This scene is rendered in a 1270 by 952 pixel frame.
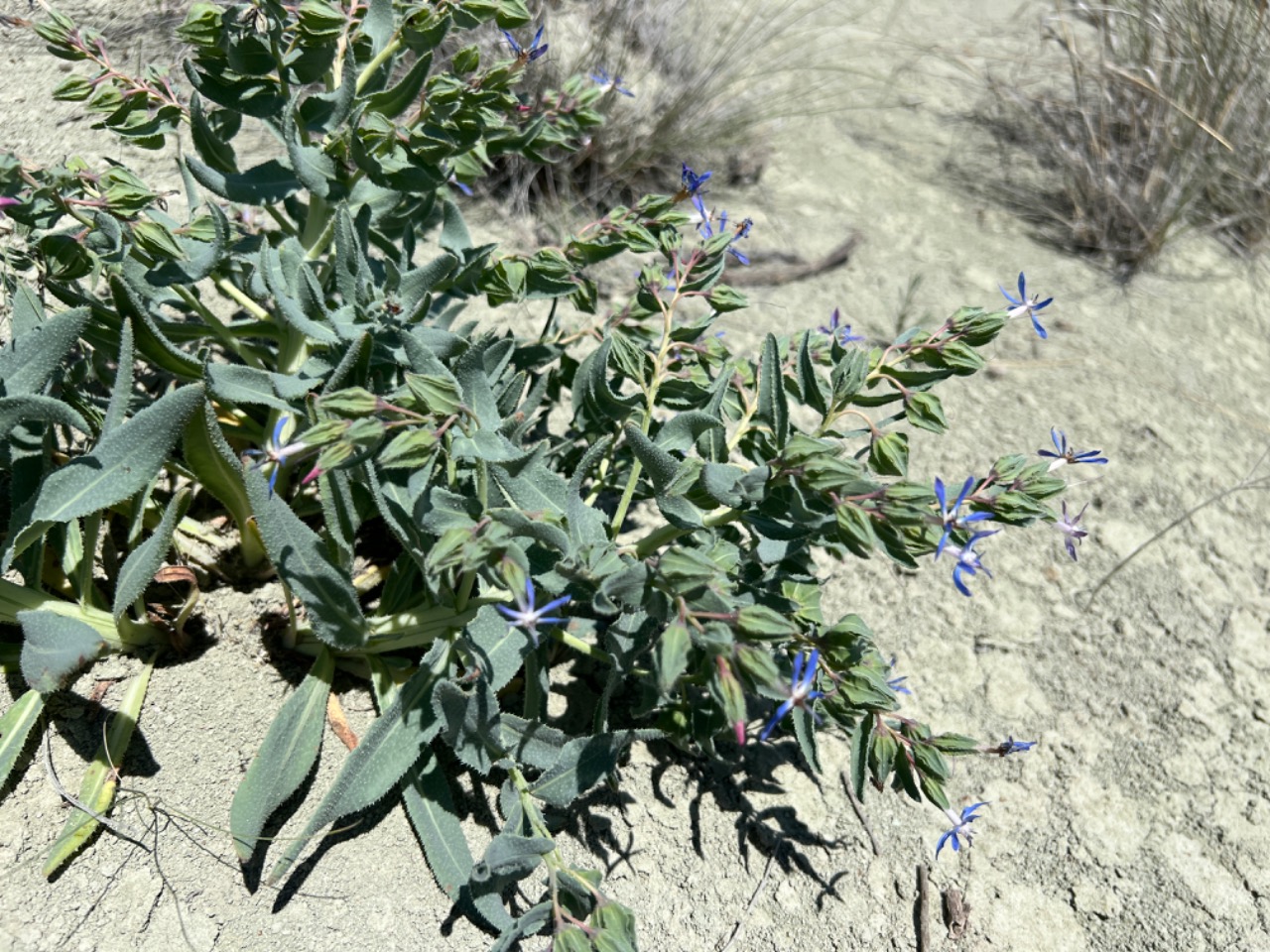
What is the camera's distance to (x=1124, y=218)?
399 centimetres

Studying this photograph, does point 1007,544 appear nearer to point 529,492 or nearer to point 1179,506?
point 1179,506

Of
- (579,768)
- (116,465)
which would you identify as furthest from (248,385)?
(579,768)

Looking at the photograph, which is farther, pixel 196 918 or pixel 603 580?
pixel 196 918

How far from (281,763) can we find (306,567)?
343 millimetres

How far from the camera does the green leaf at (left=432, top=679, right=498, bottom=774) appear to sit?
1.82m

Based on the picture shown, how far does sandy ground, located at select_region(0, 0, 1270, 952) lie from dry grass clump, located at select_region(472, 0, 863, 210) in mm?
284

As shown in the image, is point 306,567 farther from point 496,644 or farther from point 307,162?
point 307,162

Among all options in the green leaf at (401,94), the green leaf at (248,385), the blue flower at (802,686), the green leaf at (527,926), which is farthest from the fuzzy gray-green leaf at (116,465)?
the blue flower at (802,686)

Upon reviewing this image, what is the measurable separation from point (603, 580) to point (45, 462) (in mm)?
1044

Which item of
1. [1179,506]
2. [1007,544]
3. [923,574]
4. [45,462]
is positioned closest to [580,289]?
[45,462]

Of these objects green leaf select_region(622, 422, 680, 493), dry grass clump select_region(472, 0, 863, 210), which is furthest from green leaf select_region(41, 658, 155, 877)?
dry grass clump select_region(472, 0, 863, 210)

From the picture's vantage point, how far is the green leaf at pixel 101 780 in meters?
1.83

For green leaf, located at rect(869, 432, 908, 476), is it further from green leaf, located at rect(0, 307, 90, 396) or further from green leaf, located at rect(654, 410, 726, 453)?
green leaf, located at rect(0, 307, 90, 396)

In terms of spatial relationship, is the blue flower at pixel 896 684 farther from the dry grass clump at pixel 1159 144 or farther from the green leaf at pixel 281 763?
the dry grass clump at pixel 1159 144
